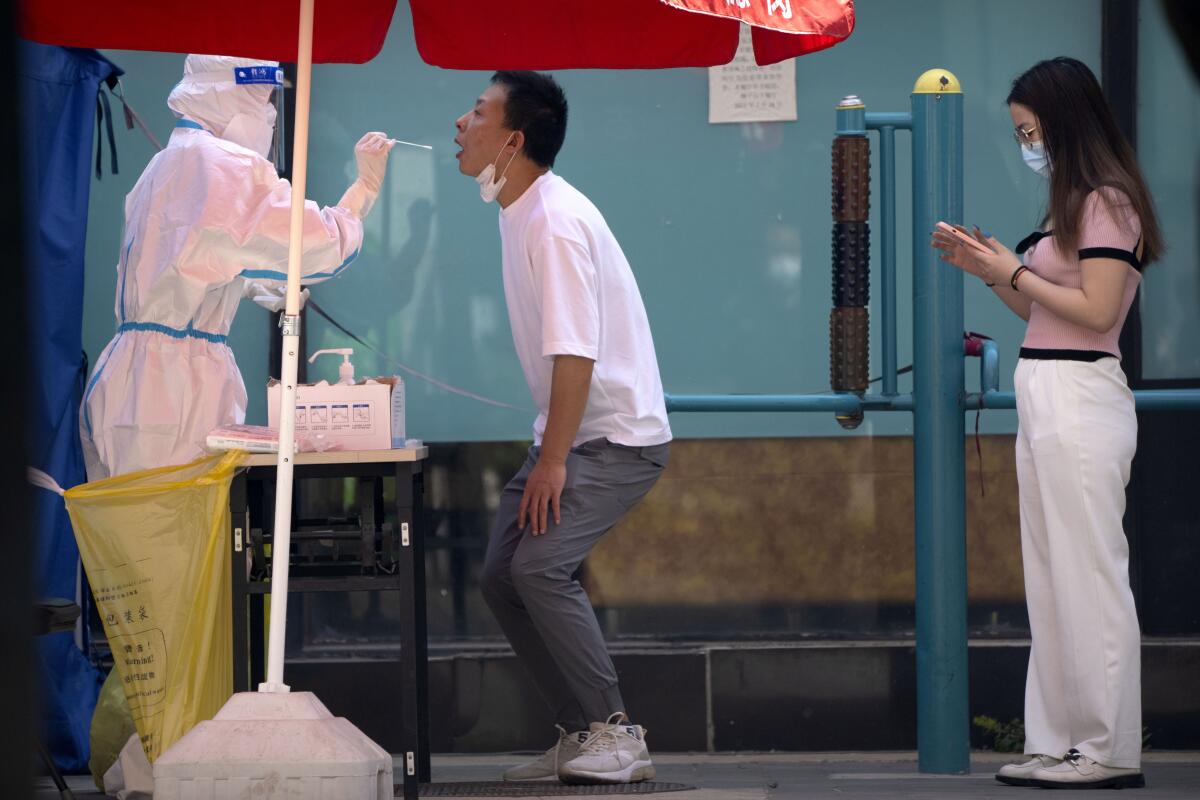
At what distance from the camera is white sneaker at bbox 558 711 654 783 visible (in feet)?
13.3

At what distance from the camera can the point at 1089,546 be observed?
3.99 metres

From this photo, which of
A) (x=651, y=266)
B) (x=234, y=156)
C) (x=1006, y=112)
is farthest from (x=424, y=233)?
(x=1006, y=112)

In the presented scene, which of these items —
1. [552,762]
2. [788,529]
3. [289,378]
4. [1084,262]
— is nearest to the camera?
[289,378]

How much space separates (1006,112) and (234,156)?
2680 millimetres

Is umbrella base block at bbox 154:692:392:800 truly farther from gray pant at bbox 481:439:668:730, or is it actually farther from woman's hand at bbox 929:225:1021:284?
woman's hand at bbox 929:225:1021:284

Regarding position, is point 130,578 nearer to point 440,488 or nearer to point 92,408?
point 92,408

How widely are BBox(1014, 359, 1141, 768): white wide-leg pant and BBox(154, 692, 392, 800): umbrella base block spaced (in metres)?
1.80

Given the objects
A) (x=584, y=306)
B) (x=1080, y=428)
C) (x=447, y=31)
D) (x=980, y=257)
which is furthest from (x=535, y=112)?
(x=1080, y=428)

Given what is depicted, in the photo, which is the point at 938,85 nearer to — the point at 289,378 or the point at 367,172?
the point at 367,172

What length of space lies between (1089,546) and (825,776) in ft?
3.66

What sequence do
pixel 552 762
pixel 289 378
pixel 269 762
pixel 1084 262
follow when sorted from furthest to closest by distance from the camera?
1. pixel 552 762
2. pixel 1084 262
3. pixel 289 378
4. pixel 269 762

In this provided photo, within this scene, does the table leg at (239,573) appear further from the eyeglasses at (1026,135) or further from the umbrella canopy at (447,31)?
the eyeglasses at (1026,135)

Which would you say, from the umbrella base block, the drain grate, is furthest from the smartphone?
the umbrella base block

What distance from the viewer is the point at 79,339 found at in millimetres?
4738
